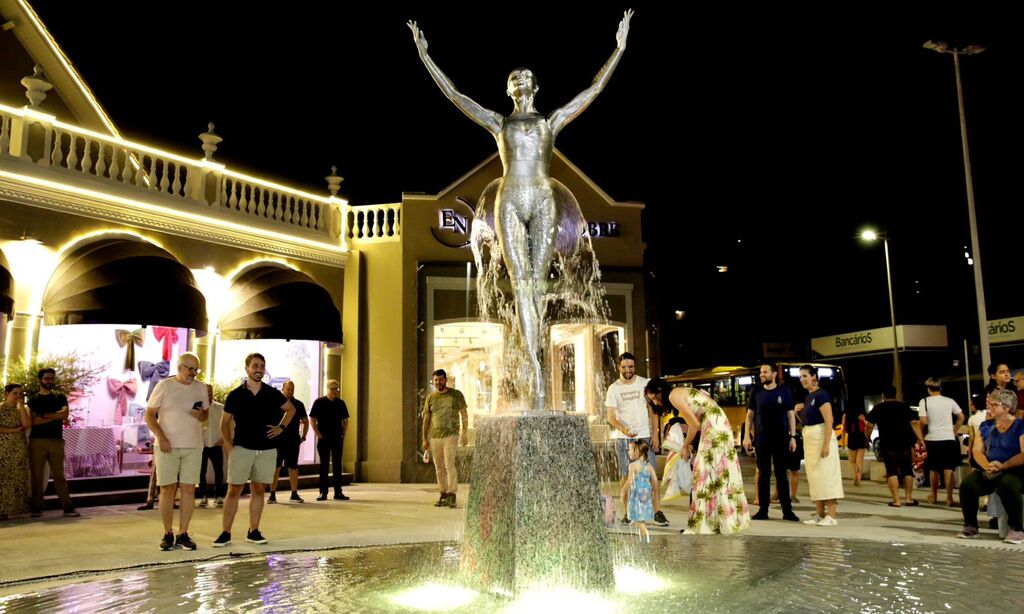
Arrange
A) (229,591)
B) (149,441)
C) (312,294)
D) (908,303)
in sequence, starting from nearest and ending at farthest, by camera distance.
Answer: (229,591), (149,441), (312,294), (908,303)

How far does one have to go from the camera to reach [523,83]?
6.20m

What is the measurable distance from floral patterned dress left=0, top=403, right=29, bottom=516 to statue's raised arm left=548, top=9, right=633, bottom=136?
8363mm

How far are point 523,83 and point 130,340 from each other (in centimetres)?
1103

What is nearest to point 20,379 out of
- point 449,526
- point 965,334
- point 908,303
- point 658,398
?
point 449,526

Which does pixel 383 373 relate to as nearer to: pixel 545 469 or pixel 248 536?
pixel 248 536

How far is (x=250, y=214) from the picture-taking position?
1589 cm

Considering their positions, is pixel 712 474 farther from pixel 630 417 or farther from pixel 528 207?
pixel 528 207

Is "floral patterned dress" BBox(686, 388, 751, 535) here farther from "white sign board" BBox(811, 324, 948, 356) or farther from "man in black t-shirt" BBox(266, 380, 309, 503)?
"white sign board" BBox(811, 324, 948, 356)

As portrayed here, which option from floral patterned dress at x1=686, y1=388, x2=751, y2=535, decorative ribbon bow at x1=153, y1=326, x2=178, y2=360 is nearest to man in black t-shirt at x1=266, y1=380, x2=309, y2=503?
decorative ribbon bow at x1=153, y1=326, x2=178, y2=360

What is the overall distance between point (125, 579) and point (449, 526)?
402 cm

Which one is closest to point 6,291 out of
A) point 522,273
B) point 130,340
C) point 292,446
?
point 130,340

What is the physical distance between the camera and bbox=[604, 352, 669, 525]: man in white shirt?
28.4ft

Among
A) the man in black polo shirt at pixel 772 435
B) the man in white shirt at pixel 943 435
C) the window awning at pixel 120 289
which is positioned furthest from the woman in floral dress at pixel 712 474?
the window awning at pixel 120 289

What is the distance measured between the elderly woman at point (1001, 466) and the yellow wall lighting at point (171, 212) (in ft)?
42.6
